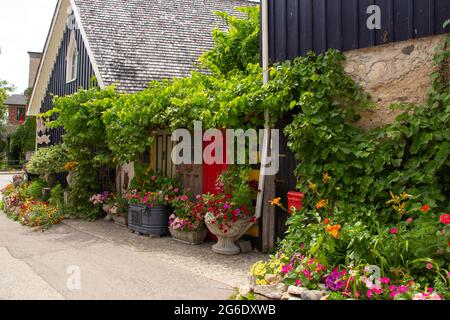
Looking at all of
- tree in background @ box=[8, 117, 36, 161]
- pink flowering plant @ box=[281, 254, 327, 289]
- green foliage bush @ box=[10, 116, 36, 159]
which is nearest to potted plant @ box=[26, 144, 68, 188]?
pink flowering plant @ box=[281, 254, 327, 289]

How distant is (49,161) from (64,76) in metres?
4.24

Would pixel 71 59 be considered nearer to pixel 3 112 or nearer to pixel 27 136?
pixel 27 136

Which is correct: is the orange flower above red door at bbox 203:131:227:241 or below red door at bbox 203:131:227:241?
below

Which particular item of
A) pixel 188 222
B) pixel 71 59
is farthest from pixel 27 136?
pixel 188 222

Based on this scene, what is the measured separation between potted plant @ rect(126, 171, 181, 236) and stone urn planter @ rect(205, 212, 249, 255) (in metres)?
1.56

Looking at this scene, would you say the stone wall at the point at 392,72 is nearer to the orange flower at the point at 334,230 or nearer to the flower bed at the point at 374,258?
the flower bed at the point at 374,258

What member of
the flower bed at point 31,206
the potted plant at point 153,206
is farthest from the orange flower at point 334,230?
the flower bed at point 31,206

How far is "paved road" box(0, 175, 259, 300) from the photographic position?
4520mm

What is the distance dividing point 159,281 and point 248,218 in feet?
5.73

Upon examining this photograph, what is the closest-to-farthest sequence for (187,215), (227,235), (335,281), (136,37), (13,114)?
(335,281)
(227,235)
(187,215)
(136,37)
(13,114)

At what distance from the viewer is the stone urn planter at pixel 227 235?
19.8ft

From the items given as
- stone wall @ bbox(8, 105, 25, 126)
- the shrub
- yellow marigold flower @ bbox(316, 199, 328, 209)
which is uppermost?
stone wall @ bbox(8, 105, 25, 126)

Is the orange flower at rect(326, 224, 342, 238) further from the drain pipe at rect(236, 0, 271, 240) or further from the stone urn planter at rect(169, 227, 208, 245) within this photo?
the stone urn planter at rect(169, 227, 208, 245)

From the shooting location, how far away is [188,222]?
22.2ft
